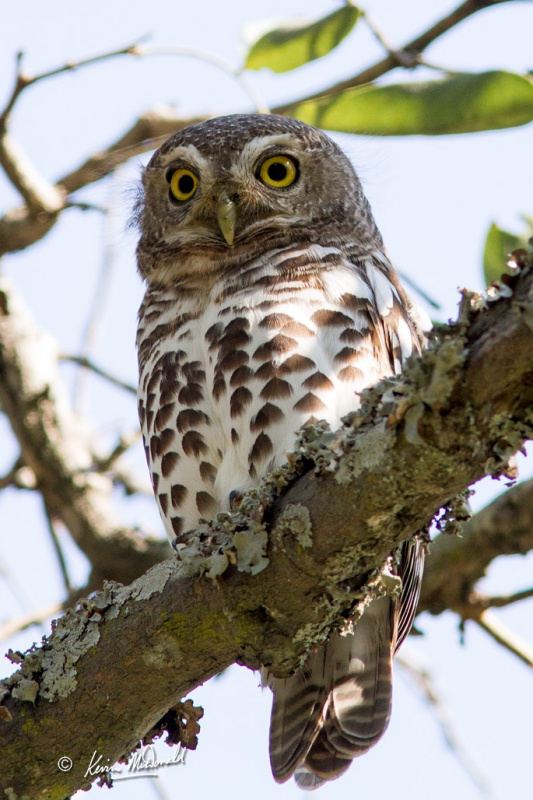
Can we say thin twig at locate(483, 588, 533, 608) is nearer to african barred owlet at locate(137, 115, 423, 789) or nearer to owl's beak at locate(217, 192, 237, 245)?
african barred owlet at locate(137, 115, 423, 789)

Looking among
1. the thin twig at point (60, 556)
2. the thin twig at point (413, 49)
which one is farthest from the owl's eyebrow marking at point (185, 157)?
the thin twig at point (60, 556)

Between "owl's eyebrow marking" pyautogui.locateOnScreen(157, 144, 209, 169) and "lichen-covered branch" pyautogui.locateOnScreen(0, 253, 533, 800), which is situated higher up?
"owl's eyebrow marking" pyautogui.locateOnScreen(157, 144, 209, 169)

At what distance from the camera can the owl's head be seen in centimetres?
423

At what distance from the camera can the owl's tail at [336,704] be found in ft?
12.3

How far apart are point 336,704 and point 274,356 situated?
1326 millimetres

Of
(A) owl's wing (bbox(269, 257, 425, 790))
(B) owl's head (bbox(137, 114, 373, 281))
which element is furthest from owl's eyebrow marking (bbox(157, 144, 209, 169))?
(A) owl's wing (bbox(269, 257, 425, 790))

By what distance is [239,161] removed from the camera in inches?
173

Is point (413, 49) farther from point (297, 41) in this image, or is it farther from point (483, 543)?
point (483, 543)

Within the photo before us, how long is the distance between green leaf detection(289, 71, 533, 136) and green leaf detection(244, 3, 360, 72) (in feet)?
0.69

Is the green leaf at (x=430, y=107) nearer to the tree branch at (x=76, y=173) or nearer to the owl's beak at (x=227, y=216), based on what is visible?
the tree branch at (x=76, y=173)

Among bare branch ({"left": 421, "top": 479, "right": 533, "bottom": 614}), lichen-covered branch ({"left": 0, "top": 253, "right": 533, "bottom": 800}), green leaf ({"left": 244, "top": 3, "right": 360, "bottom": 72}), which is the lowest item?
lichen-covered branch ({"left": 0, "top": 253, "right": 533, "bottom": 800})

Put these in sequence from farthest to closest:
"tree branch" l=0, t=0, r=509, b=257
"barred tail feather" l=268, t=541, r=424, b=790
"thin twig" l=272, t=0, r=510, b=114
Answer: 1. "tree branch" l=0, t=0, r=509, b=257
2. "thin twig" l=272, t=0, r=510, b=114
3. "barred tail feather" l=268, t=541, r=424, b=790

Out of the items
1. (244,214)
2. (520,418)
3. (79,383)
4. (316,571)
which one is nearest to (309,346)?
(244,214)

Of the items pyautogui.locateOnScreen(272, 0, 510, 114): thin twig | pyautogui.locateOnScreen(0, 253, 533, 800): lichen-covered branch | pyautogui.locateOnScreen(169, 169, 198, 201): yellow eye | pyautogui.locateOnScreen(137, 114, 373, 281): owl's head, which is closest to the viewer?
pyautogui.locateOnScreen(0, 253, 533, 800): lichen-covered branch
